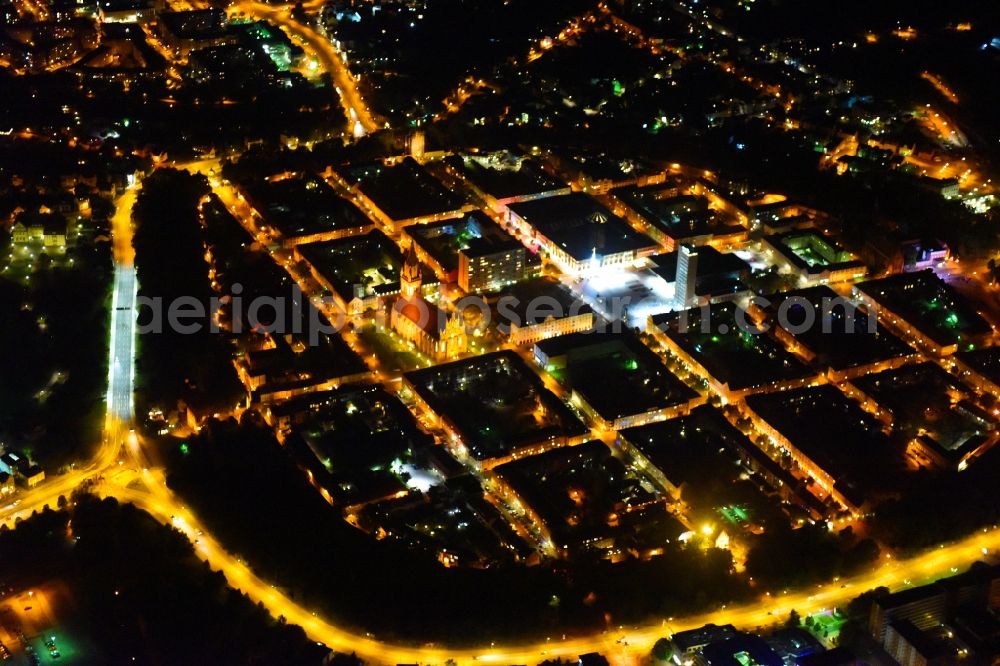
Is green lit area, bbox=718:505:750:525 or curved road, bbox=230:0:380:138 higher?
curved road, bbox=230:0:380:138

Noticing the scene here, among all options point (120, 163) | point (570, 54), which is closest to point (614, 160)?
Answer: point (570, 54)

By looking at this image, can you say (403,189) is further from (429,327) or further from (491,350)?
(491,350)

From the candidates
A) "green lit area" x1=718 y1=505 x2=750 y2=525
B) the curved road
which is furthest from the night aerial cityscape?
the curved road

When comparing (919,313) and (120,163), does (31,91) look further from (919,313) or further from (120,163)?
(919,313)

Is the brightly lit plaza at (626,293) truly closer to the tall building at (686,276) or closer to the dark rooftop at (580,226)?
the tall building at (686,276)

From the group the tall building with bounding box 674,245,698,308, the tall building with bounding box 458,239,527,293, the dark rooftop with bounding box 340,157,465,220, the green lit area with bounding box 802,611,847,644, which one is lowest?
the green lit area with bounding box 802,611,847,644

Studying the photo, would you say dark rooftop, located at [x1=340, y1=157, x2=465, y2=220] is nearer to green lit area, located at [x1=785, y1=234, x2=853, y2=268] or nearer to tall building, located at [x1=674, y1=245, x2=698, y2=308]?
tall building, located at [x1=674, y1=245, x2=698, y2=308]
